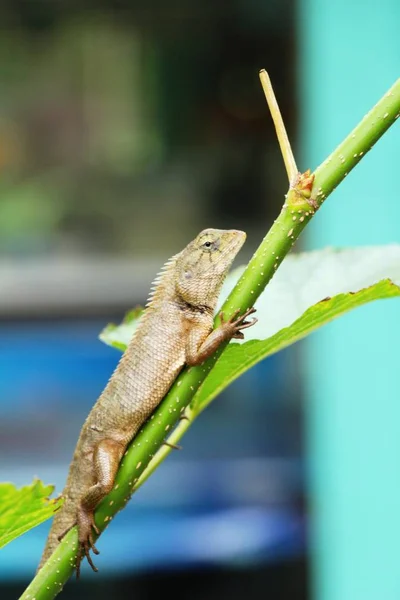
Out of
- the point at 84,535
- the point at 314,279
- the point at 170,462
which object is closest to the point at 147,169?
the point at 170,462

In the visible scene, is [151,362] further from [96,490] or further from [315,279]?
[315,279]

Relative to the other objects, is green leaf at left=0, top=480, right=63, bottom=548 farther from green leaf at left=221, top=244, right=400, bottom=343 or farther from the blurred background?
the blurred background

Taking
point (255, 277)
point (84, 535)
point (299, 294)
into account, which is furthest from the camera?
point (299, 294)

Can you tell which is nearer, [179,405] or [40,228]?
[179,405]

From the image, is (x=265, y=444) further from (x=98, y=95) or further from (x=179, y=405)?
(x=179, y=405)

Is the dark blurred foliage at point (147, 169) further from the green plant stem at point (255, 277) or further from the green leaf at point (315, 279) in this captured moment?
the green plant stem at point (255, 277)

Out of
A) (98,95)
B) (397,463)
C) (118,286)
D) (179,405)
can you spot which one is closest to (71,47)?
(98,95)

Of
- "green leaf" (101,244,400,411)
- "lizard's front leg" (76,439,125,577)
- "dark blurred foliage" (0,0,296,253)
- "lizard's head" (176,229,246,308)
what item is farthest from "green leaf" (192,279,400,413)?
"dark blurred foliage" (0,0,296,253)
